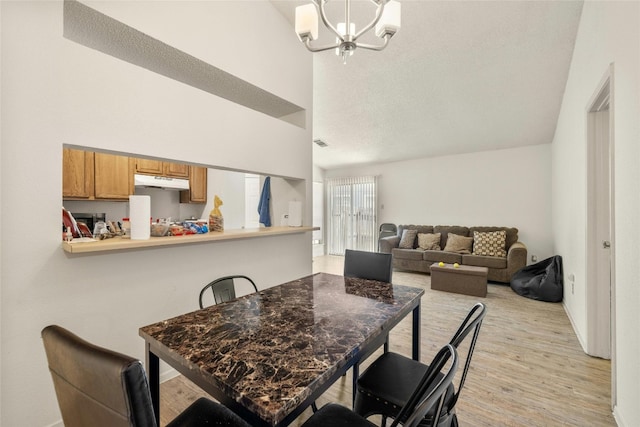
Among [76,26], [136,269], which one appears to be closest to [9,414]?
[136,269]

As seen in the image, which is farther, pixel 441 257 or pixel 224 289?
pixel 441 257

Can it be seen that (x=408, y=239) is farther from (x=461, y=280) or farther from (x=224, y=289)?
(x=224, y=289)

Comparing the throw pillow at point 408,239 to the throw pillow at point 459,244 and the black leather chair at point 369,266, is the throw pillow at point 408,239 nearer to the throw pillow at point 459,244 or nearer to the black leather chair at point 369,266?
the throw pillow at point 459,244

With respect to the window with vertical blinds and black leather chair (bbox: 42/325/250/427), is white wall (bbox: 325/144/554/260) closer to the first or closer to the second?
the window with vertical blinds

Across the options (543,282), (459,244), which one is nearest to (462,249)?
(459,244)

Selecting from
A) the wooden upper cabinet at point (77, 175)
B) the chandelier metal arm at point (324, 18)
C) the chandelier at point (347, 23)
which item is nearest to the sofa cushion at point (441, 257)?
the chandelier at point (347, 23)

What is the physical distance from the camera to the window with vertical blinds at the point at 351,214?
7.01 meters

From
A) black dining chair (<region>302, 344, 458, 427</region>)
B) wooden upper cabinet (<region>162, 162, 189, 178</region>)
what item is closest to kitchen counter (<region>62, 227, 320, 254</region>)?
black dining chair (<region>302, 344, 458, 427</region>)

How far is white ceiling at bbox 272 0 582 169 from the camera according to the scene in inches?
104

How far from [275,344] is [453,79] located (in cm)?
372

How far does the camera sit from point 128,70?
1.71m

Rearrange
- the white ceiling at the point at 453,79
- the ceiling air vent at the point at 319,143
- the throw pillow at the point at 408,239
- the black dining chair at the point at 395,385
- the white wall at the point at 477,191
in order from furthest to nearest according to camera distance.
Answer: the throw pillow at the point at 408,239
the ceiling air vent at the point at 319,143
the white wall at the point at 477,191
the white ceiling at the point at 453,79
the black dining chair at the point at 395,385

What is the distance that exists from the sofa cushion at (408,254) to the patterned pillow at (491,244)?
3.14 feet

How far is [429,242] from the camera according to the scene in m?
5.58
